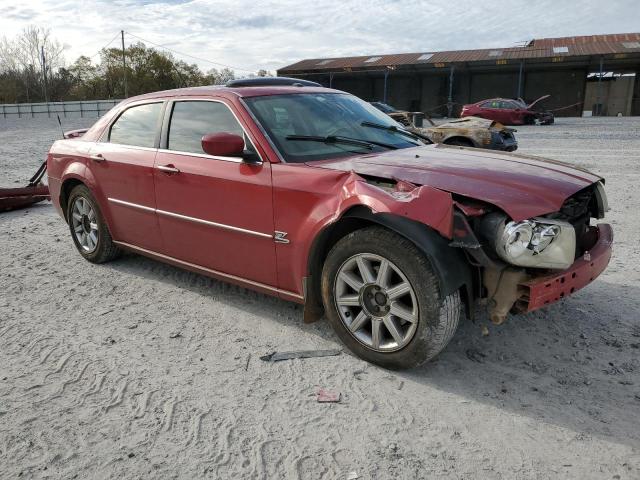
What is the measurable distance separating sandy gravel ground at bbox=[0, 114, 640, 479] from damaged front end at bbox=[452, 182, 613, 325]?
0.49 m

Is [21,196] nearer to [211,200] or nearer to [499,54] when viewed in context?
[211,200]

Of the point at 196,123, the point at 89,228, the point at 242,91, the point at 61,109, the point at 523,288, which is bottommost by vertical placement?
the point at 89,228

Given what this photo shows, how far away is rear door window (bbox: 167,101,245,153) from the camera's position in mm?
3760

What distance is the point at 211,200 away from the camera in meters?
3.72

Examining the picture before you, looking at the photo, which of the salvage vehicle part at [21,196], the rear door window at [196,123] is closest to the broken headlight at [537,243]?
the rear door window at [196,123]

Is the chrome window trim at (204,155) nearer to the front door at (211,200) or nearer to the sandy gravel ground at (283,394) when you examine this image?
the front door at (211,200)

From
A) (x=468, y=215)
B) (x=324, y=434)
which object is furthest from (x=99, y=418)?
(x=468, y=215)

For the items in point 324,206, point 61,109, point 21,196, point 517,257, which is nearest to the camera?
point 517,257

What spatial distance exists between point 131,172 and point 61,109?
131 feet

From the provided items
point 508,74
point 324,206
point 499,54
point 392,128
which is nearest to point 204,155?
point 324,206

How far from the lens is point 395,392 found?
2859 millimetres

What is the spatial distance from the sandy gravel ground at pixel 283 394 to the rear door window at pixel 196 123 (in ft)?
4.00

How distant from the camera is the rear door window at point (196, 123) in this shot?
12.3ft

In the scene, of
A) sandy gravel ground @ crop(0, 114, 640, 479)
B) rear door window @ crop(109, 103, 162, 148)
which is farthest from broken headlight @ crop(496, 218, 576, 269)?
rear door window @ crop(109, 103, 162, 148)
